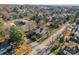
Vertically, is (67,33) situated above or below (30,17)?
below

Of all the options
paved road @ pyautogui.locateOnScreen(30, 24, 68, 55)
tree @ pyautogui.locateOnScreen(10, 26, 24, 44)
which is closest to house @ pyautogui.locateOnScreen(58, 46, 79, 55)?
paved road @ pyautogui.locateOnScreen(30, 24, 68, 55)

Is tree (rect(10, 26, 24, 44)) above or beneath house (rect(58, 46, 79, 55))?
above

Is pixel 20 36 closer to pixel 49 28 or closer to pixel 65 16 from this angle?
pixel 49 28

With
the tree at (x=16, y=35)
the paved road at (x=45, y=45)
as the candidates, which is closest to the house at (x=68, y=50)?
the paved road at (x=45, y=45)

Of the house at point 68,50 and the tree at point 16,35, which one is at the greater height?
the tree at point 16,35

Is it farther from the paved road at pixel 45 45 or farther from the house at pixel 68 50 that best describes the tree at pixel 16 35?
the house at pixel 68 50

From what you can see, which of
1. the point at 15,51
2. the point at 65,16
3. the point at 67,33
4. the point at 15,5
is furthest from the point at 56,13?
the point at 15,51

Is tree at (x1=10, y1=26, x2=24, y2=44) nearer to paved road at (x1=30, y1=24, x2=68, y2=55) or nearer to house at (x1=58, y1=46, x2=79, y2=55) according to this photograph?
paved road at (x1=30, y1=24, x2=68, y2=55)
